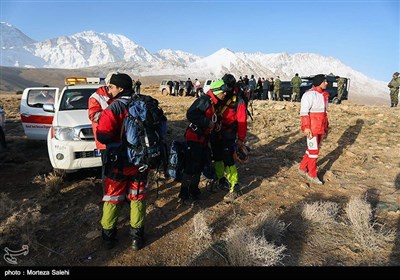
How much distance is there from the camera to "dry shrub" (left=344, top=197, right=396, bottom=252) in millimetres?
3234

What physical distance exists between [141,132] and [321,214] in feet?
8.08

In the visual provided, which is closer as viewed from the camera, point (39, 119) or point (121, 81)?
point (121, 81)

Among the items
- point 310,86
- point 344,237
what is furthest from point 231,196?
point 310,86

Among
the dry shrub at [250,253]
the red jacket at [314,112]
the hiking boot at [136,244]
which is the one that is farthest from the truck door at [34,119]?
the dry shrub at [250,253]

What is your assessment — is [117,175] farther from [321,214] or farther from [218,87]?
[321,214]

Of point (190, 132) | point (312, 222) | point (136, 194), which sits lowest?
point (312, 222)

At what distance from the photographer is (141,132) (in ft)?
10.2

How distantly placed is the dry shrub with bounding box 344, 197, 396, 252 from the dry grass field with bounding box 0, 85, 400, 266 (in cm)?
1

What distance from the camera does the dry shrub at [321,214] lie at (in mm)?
3750

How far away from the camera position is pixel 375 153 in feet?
23.5

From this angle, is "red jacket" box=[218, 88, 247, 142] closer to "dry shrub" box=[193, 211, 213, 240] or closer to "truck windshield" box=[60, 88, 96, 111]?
"dry shrub" box=[193, 211, 213, 240]
